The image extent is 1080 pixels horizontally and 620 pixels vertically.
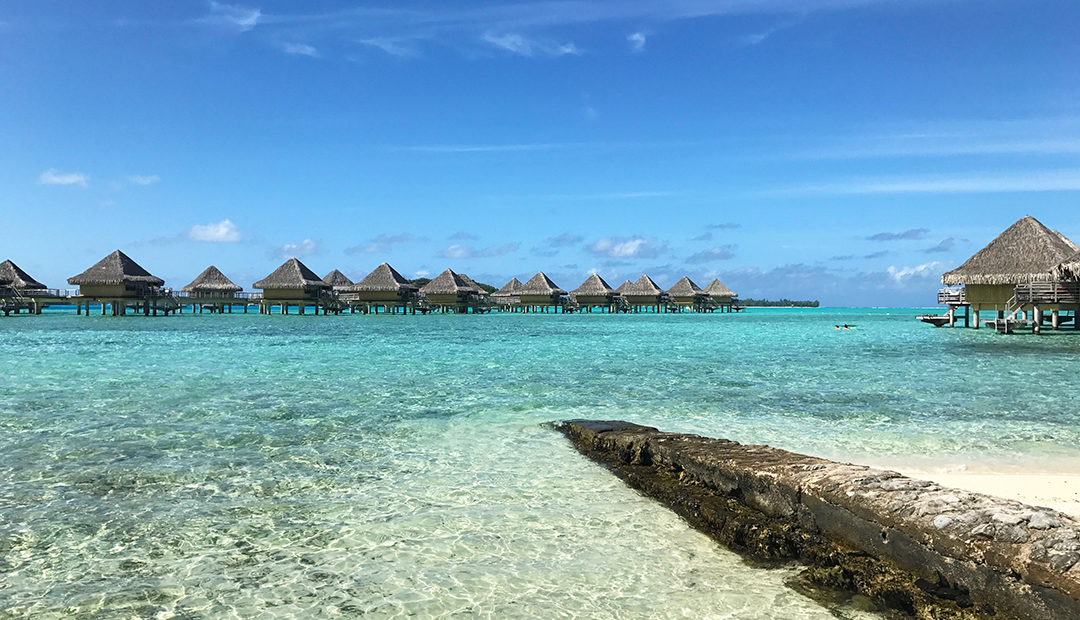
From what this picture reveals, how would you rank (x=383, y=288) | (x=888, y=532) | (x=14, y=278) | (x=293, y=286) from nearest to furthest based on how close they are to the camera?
(x=888, y=532) → (x=14, y=278) → (x=293, y=286) → (x=383, y=288)

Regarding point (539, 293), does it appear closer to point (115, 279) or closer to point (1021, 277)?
point (115, 279)

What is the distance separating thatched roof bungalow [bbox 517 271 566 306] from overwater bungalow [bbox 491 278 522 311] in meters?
0.79

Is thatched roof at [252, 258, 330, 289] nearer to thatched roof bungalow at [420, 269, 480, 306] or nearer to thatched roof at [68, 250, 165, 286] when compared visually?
thatched roof at [68, 250, 165, 286]

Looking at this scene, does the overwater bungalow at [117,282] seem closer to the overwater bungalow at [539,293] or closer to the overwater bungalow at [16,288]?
the overwater bungalow at [16,288]

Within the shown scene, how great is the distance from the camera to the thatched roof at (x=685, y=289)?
A: 2670 inches

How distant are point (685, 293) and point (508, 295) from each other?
17.1 meters

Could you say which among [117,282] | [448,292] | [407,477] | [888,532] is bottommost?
[407,477]

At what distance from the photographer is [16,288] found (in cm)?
4412

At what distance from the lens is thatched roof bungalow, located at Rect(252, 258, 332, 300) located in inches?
1909

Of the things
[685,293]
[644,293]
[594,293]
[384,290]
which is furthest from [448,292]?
[685,293]

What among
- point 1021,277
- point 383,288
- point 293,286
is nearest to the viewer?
point 1021,277

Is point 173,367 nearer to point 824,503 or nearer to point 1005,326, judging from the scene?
point 824,503

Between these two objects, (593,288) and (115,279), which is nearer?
(115,279)

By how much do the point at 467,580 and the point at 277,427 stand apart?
4.65 meters
